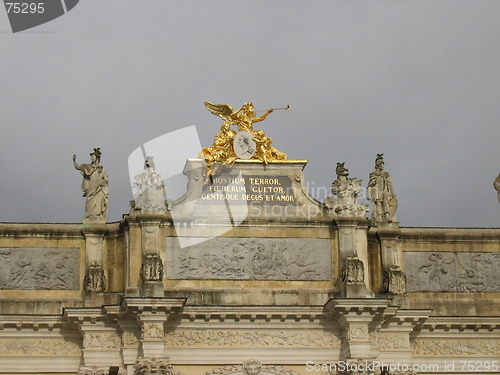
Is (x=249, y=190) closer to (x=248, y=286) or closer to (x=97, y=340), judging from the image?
(x=248, y=286)

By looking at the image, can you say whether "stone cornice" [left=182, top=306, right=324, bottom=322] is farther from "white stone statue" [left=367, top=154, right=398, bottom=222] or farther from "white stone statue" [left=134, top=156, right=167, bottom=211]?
"white stone statue" [left=367, top=154, right=398, bottom=222]

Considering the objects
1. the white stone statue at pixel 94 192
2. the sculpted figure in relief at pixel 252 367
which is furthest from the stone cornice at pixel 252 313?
the white stone statue at pixel 94 192

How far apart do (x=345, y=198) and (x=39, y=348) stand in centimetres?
931

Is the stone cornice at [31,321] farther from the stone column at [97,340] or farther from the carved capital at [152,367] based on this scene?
the carved capital at [152,367]

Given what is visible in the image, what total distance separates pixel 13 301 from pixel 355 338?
363 inches

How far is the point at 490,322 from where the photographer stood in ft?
110

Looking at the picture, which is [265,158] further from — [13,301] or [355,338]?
[13,301]

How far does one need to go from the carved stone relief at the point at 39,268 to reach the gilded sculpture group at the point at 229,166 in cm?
121

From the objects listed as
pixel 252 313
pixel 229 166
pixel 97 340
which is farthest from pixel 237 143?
pixel 97 340

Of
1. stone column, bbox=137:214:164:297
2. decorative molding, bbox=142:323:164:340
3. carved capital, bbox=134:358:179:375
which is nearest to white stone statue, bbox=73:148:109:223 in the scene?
stone column, bbox=137:214:164:297

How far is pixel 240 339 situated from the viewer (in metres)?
32.5

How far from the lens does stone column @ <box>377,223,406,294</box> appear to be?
33.5 meters

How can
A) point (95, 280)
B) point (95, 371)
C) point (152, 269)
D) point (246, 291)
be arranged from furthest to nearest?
1. point (246, 291)
2. point (95, 280)
3. point (152, 269)
4. point (95, 371)

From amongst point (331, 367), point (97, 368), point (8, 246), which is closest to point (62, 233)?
point (8, 246)
